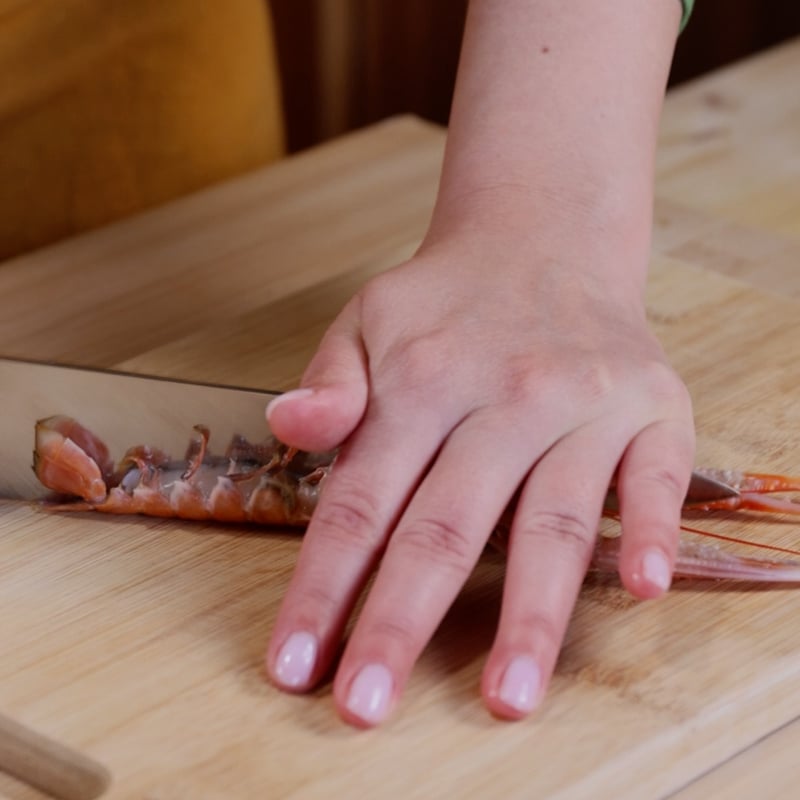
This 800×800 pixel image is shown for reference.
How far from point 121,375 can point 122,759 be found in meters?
0.31

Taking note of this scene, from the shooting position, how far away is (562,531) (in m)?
0.84

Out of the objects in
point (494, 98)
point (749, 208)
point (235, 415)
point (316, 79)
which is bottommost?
point (316, 79)

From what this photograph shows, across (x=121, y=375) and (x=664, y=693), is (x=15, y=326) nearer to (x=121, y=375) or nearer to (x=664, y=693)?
(x=121, y=375)

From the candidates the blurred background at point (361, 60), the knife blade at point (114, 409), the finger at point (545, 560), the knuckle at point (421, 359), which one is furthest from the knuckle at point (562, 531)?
the blurred background at point (361, 60)

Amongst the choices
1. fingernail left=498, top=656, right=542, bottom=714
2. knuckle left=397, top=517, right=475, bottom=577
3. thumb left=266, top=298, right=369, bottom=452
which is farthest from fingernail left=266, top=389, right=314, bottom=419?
fingernail left=498, top=656, right=542, bottom=714

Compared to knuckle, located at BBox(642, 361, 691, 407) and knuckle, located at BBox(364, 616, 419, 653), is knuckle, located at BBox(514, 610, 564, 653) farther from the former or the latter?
knuckle, located at BBox(642, 361, 691, 407)

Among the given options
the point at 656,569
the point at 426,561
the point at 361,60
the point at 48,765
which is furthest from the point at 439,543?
the point at 361,60

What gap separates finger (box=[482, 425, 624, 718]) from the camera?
773 mm

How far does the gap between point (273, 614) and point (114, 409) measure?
0.20m

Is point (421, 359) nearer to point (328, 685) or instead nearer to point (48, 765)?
point (328, 685)

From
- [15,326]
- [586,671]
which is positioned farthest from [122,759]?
[15,326]

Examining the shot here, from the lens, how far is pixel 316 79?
276 cm

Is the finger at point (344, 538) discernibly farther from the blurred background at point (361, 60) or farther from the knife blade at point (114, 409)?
the blurred background at point (361, 60)

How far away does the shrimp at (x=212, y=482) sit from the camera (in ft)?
3.13
